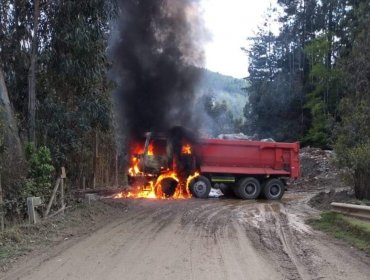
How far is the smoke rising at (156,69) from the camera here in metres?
19.6

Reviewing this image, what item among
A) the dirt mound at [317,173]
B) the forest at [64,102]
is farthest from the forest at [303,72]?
the forest at [64,102]

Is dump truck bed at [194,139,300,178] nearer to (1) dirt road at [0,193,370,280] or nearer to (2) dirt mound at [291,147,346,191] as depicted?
(2) dirt mound at [291,147,346,191]


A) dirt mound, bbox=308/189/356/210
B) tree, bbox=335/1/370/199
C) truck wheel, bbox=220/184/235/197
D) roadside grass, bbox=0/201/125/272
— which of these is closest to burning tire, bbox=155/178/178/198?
truck wheel, bbox=220/184/235/197

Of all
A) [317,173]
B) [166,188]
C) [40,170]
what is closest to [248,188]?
[166,188]

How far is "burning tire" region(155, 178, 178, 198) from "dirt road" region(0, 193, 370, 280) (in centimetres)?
684

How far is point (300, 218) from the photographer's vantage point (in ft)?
44.4

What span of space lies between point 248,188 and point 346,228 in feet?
33.1

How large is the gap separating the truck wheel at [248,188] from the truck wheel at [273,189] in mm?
349

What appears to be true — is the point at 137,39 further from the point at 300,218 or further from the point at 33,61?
the point at 300,218

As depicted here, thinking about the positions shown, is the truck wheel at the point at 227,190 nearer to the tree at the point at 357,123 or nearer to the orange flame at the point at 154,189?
the orange flame at the point at 154,189

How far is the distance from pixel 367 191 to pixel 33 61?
1104cm

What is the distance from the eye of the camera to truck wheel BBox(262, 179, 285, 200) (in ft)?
68.9

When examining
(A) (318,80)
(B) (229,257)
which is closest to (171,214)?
(B) (229,257)

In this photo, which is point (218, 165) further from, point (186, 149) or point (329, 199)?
point (329, 199)
